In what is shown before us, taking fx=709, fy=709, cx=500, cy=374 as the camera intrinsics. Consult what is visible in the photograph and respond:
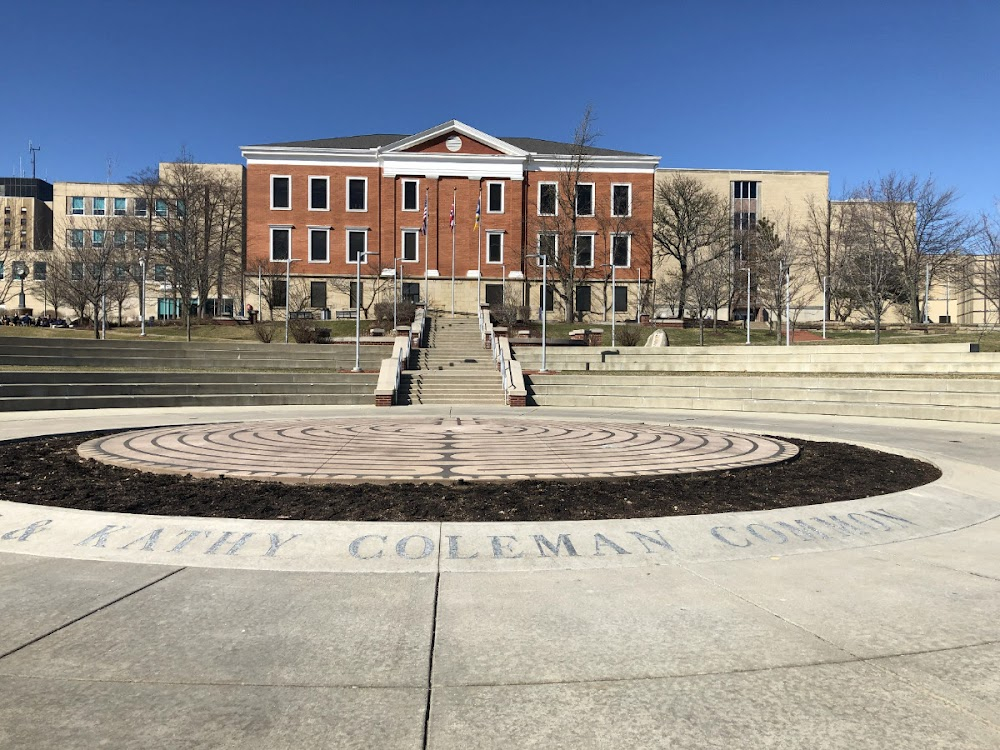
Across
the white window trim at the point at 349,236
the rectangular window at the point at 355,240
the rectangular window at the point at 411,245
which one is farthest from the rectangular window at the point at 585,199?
the rectangular window at the point at 355,240

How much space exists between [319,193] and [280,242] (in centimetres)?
504

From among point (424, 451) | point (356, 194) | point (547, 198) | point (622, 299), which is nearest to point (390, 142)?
A: point (356, 194)

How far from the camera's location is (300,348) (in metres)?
30.5

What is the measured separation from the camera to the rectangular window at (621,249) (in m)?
58.3

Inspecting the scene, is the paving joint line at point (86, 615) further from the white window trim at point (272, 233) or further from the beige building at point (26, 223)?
the beige building at point (26, 223)

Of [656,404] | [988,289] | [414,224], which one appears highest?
[414,224]

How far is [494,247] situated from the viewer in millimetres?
57406

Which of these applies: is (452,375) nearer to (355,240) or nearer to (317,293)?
(317,293)

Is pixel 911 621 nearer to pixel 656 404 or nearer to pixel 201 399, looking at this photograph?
pixel 656 404

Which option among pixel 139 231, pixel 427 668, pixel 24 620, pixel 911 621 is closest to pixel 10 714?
pixel 24 620

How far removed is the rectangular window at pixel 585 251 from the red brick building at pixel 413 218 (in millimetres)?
1221

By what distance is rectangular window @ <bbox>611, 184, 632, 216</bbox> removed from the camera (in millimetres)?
58906

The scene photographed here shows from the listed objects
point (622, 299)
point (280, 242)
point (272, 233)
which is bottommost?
point (622, 299)

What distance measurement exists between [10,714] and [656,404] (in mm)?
19410
